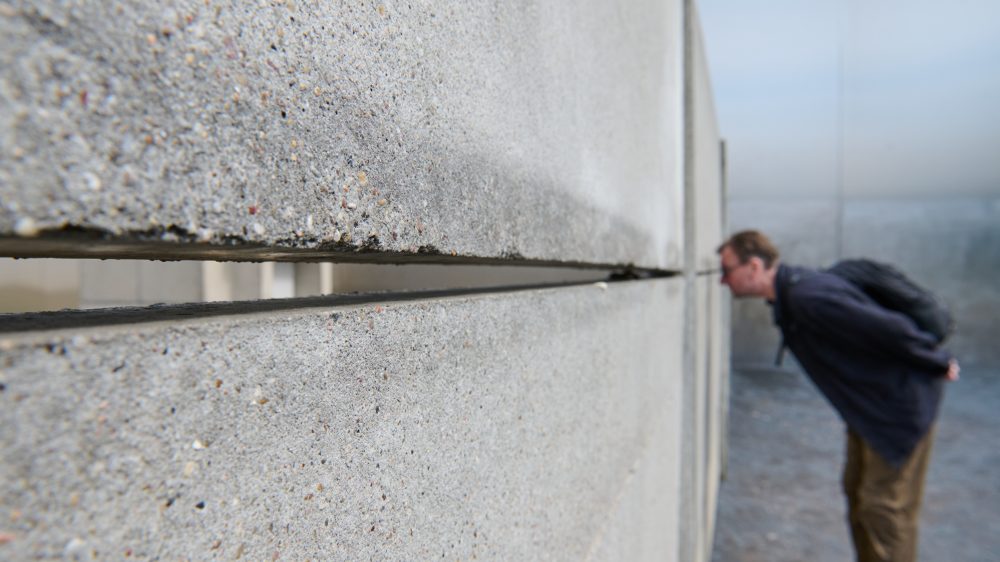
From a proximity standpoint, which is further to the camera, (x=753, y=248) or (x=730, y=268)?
(x=730, y=268)

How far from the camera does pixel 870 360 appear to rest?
132 inches

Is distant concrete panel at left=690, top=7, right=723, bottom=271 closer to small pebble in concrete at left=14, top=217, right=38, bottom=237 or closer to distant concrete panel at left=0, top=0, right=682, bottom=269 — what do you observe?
distant concrete panel at left=0, top=0, right=682, bottom=269

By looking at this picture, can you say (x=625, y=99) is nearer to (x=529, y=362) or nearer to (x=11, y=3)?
(x=529, y=362)

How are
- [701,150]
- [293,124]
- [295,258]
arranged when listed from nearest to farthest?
[293,124] → [295,258] → [701,150]

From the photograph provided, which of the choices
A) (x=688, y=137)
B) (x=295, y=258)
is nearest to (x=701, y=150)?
(x=688, y=137)

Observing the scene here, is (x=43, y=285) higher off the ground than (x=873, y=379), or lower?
higher

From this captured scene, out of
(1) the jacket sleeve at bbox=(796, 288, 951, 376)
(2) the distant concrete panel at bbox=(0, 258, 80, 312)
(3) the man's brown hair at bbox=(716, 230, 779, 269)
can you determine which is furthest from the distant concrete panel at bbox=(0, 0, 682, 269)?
(2) the distant concrete panel at bbox=(0, 258, 80, 312)

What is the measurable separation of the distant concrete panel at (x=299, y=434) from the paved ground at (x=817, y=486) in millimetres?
4281

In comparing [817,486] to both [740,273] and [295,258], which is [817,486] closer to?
[740,273]

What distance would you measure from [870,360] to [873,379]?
101 millimetres

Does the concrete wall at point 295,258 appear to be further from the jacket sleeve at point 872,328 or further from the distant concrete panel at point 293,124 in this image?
the jacket sleeve at point 872,328

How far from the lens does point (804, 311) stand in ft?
11.3

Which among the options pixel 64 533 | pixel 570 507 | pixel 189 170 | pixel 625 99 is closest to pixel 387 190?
pixel 189 170

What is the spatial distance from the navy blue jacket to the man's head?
6.3 inches
